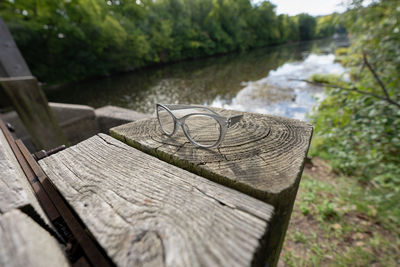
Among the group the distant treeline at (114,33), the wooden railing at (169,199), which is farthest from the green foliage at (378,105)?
the wooden railing at (169,199)

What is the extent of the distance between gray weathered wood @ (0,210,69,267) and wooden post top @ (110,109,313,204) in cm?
43

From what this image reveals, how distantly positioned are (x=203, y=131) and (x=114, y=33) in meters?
21.3

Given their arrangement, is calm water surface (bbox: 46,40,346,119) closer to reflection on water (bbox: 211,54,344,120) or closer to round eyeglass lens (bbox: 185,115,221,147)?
reflection on water (bbox: 211,54,344,120)

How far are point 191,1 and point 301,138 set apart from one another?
38479 millimetres

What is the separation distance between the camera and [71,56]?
1611cm

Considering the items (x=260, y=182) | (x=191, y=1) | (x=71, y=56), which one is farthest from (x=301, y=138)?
(x=191, y=1)

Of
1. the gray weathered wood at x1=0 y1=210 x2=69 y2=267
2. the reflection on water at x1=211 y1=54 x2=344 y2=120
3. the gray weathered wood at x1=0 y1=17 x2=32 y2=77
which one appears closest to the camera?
the gray weathered wood at x1=0 y1=210 x2=69 y2=267

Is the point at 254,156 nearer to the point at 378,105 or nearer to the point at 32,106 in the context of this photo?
the point at 378,105

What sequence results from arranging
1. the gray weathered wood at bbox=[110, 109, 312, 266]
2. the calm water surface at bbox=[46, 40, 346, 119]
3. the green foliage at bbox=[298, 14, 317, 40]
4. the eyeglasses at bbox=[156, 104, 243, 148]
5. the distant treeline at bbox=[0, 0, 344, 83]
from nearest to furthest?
the gray weathered wood at bbox=[110, 109, 312, 266] < the eyeglasses at bbox=[156, 104, 243, 148] < the calm water surface at bbox=[46, 40, 346, 119] < the distant treeline at bbox=[0, 0, 344, 83] < the green foliage at bbox=[298, 14, 317, 40]

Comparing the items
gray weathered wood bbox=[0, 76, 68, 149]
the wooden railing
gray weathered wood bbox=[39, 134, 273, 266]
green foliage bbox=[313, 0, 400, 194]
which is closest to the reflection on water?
green foliage bbox=[313, 0, 400, 194]

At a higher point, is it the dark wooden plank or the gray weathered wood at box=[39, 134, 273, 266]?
the gray weathered wood at box=[39, 134, 273, 266]

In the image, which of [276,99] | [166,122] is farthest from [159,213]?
[276,99]

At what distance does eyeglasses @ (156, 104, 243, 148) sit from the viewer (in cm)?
80

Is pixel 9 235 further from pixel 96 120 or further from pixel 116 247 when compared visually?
pixel 96 120
